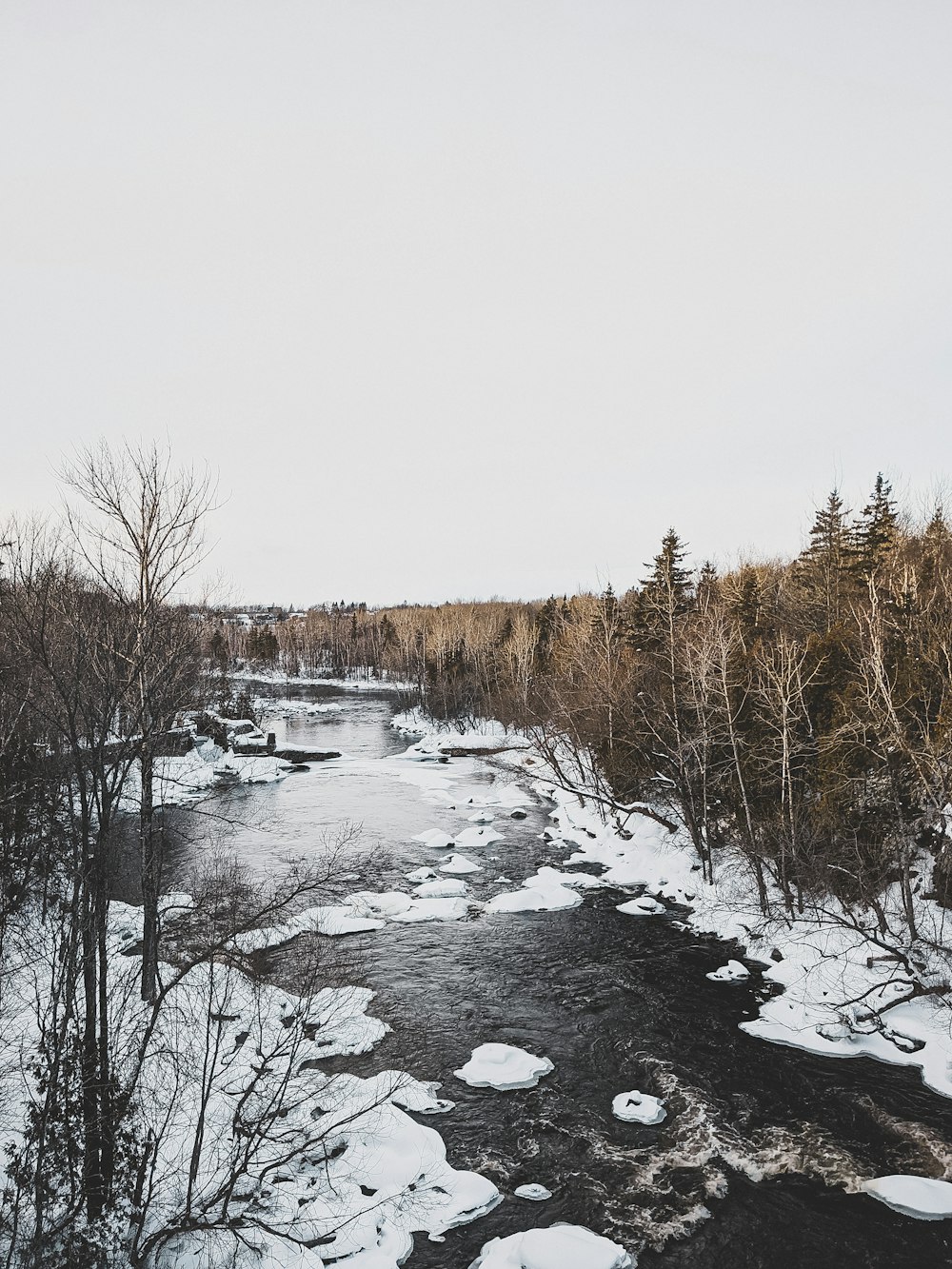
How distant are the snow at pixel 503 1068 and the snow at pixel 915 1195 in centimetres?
504

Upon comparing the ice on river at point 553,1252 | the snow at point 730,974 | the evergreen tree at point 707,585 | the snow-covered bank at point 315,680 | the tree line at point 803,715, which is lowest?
the snow at point 730,974

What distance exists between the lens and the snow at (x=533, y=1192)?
948 cm

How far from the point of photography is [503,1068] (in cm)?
1242

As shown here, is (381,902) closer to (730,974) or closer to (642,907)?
(642,907)

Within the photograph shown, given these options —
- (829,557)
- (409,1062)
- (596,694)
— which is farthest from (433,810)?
(829,557)

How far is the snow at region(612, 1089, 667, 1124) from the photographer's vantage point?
439 inches

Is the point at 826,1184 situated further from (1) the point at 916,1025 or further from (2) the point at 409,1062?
(2) the point at 409,1062

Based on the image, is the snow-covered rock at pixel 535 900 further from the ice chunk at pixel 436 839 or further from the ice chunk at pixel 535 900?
the ice chunk at pixel 436 839

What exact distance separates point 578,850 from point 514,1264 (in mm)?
18604

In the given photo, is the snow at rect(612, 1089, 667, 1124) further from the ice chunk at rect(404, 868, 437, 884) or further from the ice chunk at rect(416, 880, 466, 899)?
the ice chunk at rect(404, 868, 437, 884)

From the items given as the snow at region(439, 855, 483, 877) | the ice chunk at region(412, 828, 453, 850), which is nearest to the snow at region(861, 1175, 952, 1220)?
the snow at region(439, 855, 483, 877)

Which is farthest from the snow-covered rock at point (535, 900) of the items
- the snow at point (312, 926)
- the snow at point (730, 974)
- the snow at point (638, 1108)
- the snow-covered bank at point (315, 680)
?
the snow-covered bank at point (315, 680)

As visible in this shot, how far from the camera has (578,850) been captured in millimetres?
26547

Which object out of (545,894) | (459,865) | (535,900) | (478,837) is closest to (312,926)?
(535,900)
